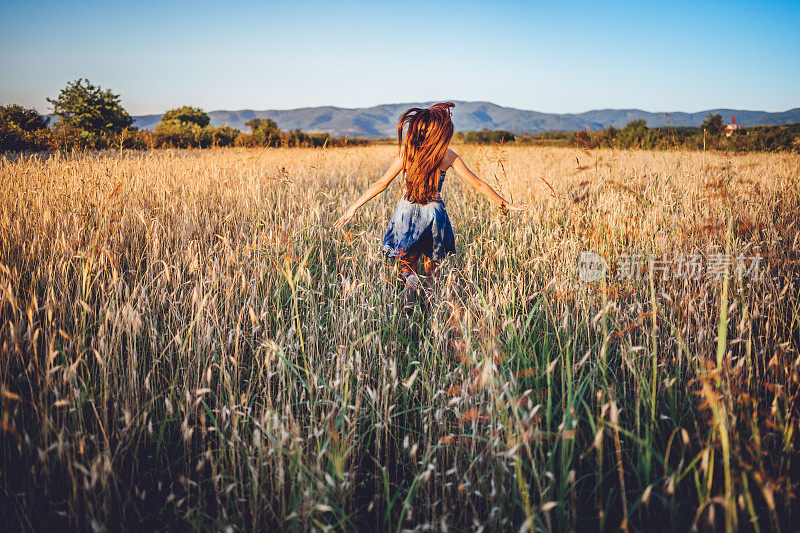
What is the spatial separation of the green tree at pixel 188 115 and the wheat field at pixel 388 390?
3836cm

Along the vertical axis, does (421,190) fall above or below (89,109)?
below

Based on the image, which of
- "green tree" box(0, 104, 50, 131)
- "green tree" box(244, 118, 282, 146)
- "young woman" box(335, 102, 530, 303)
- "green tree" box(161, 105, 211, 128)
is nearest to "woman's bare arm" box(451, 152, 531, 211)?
"young woman" box(335, 102, 530, 303)

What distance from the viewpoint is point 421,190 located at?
8.41 feet

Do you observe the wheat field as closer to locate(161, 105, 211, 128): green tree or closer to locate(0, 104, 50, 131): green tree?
locate(0, 104, 50, 131): green tree

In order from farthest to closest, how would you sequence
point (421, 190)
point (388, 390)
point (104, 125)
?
point (104, 125), point (421, 190), point (388, 390)

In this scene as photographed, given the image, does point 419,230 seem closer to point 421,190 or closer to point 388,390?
point 421,190

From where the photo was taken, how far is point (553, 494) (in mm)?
1269

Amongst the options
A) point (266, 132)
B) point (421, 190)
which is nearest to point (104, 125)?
point (266, 132)

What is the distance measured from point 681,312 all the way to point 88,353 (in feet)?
10.2

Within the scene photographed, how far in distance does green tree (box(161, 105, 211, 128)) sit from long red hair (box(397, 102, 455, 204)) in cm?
3935

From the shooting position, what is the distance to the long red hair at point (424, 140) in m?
2.40

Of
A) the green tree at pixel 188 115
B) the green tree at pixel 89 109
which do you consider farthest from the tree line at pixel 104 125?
the green tree at pixel 188 115

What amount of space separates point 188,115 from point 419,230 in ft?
136

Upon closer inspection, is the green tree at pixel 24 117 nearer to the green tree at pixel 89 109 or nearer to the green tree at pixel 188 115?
the green tree at pixel 89 109
